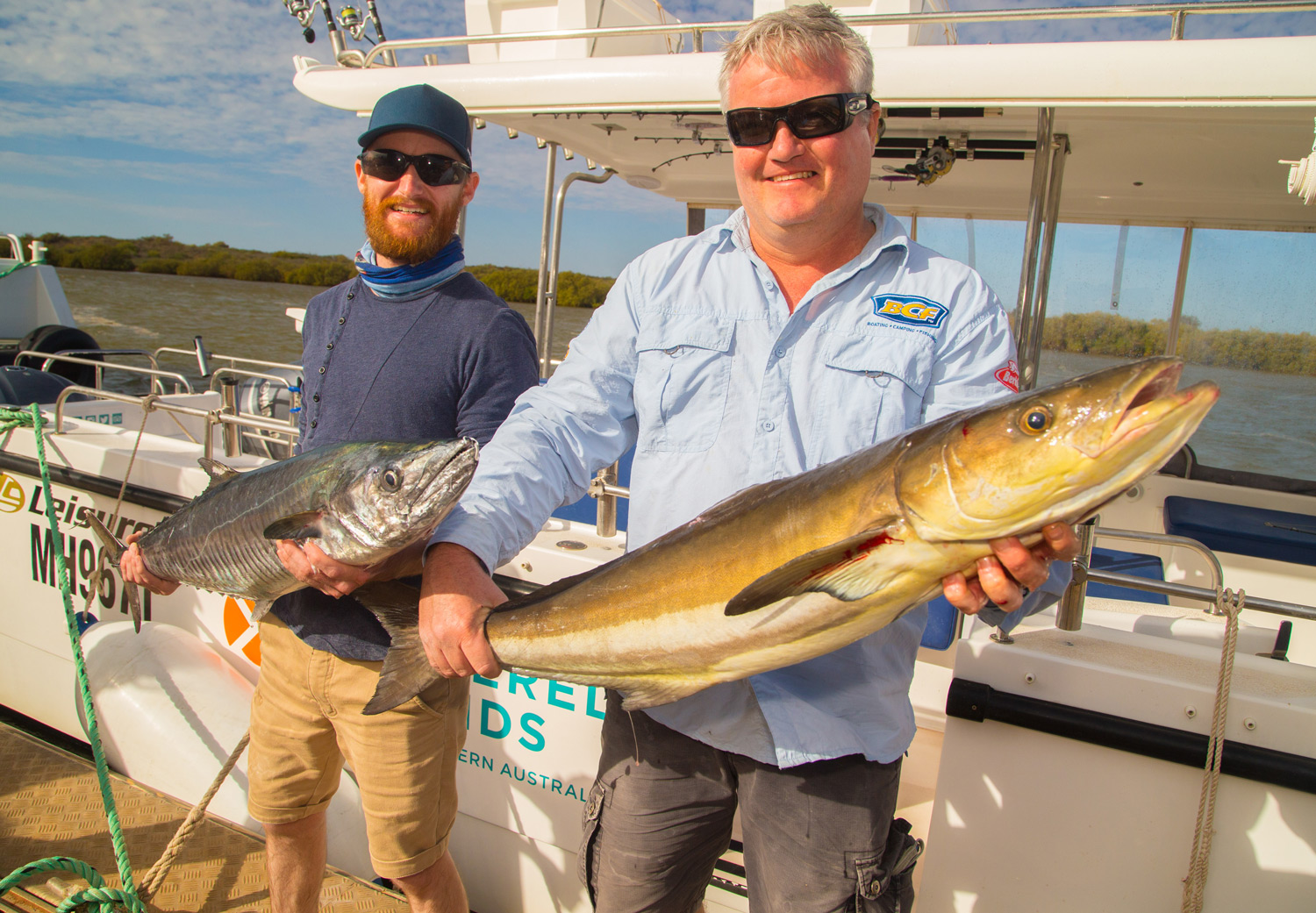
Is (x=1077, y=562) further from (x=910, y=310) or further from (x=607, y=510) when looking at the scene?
(x=607, y=510)

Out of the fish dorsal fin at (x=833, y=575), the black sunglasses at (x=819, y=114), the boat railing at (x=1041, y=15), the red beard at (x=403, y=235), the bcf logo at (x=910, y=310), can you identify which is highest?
the boat railing at (x=1041, y=15)

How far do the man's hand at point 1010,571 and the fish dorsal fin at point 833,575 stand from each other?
0.14 m

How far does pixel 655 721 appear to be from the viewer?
189cm

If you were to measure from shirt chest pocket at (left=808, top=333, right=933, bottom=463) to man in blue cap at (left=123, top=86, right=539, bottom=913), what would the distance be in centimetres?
105

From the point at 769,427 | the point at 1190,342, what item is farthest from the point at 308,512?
the point at 1190,342

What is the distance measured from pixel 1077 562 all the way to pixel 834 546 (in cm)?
137

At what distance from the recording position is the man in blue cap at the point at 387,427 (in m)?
2.38

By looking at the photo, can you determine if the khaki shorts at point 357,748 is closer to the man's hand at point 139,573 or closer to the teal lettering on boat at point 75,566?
the man's hand at point 139,573

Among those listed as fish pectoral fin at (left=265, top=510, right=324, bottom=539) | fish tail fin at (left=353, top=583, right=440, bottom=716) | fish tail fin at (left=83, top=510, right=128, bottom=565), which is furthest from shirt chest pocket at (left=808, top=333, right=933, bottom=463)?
fish tail fin at (left=83, top=510, right=128, bottom=565)

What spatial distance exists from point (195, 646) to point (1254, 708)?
15.4 feet

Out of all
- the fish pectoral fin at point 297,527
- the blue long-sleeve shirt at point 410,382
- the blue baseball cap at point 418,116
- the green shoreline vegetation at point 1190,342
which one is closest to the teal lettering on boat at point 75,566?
the blue long-sleeve shirt at point 410,382

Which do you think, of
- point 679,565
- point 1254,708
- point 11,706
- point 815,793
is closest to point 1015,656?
point 1254,708

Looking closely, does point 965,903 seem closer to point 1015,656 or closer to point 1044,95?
point 1015,656

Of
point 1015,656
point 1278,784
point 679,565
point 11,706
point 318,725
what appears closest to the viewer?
point 679,565
